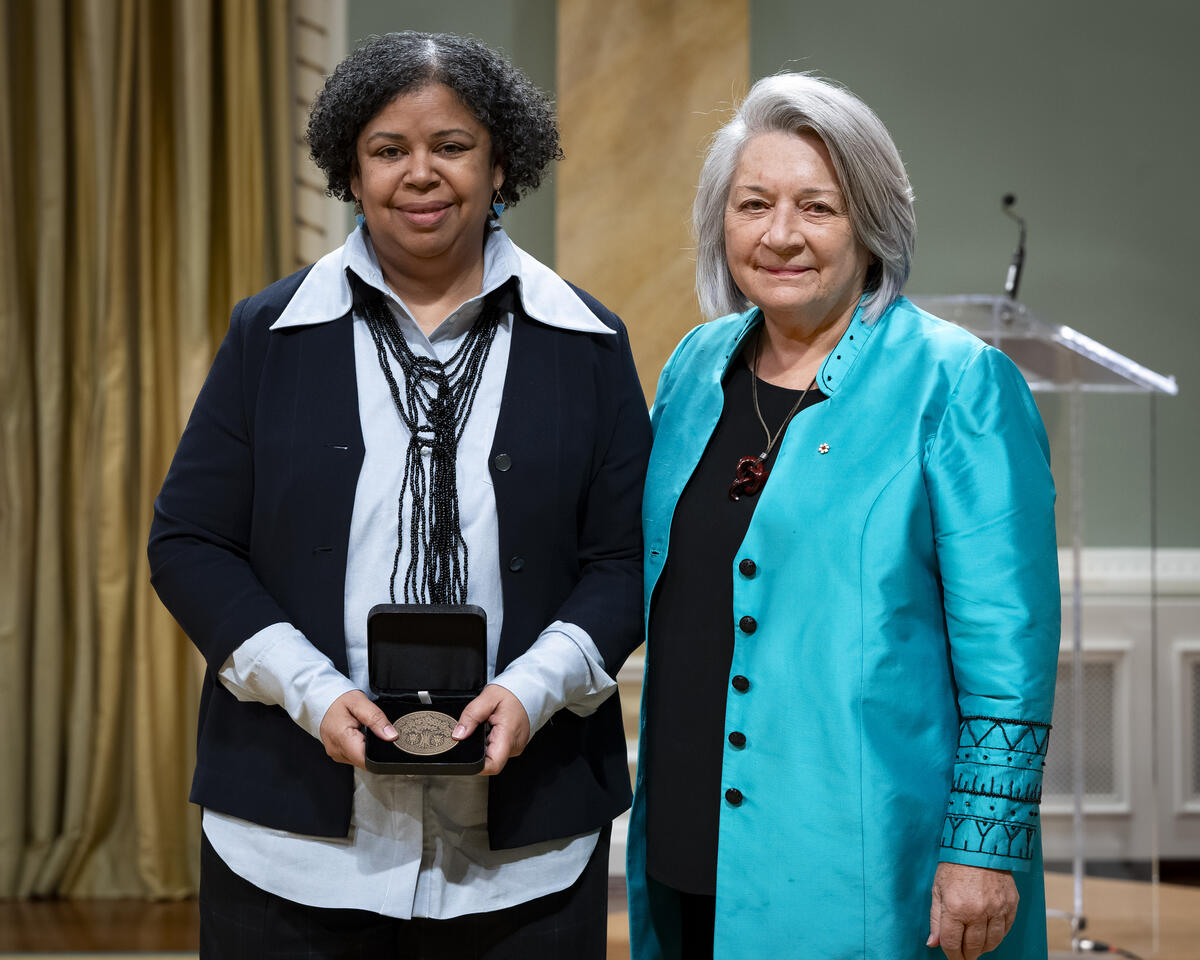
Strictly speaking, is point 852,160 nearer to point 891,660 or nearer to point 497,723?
point 891,660

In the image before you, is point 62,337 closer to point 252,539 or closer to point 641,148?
point 641,148

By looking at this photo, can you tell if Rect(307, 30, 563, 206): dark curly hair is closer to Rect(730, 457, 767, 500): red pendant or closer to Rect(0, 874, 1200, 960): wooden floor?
Rect(730, 457, 767, 500): red pendant

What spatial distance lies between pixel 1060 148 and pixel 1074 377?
1.15m

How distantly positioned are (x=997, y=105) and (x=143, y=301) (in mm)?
2451

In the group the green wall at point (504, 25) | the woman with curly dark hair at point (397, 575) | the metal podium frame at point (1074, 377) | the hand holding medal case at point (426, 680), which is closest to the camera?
the hand holding medal case at point (426, 680)

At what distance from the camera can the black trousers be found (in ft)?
4.89

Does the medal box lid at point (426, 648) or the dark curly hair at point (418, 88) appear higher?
the dark curly hair at point (418, 88)

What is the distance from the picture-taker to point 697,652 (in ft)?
5.13

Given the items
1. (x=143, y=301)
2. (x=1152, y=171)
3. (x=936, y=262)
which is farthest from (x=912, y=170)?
(x=143, y=301)

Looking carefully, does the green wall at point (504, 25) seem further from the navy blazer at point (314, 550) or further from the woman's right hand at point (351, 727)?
the woman's right hand at point (351, 727)

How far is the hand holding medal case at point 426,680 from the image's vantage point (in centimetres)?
138

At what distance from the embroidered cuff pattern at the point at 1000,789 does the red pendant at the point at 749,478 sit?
1.21ft

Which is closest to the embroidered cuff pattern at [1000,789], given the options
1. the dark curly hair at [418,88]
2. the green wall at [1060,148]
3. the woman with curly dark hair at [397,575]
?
the woman with curly dark hair at [397,575]

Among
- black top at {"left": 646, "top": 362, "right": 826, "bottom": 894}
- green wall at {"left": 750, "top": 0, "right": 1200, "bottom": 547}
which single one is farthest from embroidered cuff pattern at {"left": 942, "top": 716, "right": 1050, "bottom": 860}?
green wall at {"left": 750, "top": 0, "right": 1200, "bottom": 547}
